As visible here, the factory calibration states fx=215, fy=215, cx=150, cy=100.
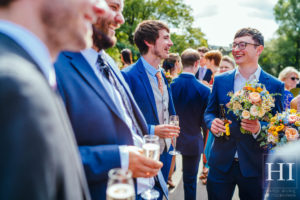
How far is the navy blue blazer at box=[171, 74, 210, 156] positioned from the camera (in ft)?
14.1

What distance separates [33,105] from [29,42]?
255 millimetres

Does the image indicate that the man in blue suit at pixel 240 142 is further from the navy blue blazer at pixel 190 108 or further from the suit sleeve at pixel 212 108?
the navy blue blazer at pixel 190 108

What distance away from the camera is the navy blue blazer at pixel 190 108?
14.1 feet

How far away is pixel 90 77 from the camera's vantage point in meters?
1.62

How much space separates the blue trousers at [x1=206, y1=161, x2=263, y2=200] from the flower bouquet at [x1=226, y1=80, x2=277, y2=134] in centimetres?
64

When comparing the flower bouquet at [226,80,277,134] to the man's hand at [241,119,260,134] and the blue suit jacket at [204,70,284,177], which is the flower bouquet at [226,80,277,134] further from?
the blue suit jacket at [204,70,284,177]

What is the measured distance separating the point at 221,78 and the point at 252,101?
26.8 inches

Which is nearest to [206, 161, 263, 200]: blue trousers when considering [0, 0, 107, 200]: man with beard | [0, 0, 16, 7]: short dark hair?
[0, 0, 107, 200]: man with beard

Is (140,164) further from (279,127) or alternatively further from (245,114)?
(279,127)

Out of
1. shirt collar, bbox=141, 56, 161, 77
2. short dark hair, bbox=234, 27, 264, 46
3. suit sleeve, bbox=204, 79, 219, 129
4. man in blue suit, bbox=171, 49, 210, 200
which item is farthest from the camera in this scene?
man in blue suit, bbox=171, 49, 210, 200

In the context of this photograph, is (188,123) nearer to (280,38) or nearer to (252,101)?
(252,101)

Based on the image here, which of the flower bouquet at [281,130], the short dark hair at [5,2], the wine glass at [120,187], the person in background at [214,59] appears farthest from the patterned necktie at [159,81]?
the person in background at [214,59]

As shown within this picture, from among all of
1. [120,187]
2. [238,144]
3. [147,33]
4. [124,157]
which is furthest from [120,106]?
[147,33]

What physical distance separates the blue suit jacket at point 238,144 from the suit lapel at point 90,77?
192 cm
